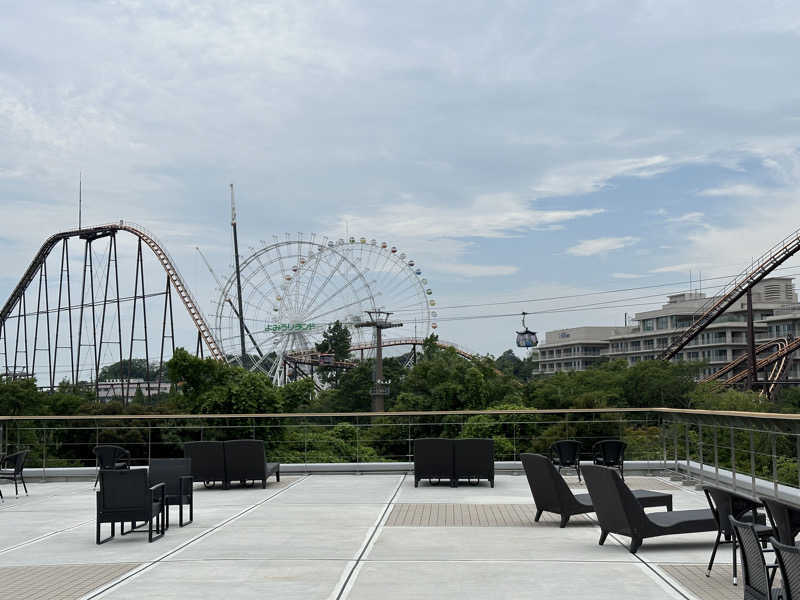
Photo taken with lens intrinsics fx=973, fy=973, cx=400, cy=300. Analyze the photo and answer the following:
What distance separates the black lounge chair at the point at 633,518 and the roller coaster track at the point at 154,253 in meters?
40.0

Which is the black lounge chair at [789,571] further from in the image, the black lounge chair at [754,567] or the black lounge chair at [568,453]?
the black lounge chair at [568,453]

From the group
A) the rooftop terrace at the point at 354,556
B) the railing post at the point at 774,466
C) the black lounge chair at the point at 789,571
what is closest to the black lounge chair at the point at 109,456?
the rooftop terrace at the point at 354,556

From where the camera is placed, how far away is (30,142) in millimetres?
25578

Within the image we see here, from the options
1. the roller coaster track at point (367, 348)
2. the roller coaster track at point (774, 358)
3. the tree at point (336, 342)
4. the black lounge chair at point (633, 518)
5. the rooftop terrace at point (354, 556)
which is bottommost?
the rooftop terrace at point (354, 556)

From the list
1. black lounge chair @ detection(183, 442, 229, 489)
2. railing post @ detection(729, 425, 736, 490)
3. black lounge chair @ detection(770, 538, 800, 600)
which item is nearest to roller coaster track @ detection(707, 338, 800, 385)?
railing post @ detection(729, 425, 736, 490)

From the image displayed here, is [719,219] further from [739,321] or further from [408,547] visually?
[739,321]

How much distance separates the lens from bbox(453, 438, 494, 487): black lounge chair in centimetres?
1366

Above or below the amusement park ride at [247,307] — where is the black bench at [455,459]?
below

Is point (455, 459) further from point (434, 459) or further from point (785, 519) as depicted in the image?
point (785, 519)

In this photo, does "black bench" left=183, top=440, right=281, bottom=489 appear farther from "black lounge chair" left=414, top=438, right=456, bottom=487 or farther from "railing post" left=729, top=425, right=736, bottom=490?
"railing post" left=729, top=425, right=736, bottom=490

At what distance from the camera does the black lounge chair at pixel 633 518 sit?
7.81 meters

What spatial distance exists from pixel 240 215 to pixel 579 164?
92.4 feet

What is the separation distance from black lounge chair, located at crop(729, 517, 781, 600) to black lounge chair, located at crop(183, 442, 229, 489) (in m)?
9.68

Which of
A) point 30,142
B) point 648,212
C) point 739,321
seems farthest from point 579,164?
point 739,321
